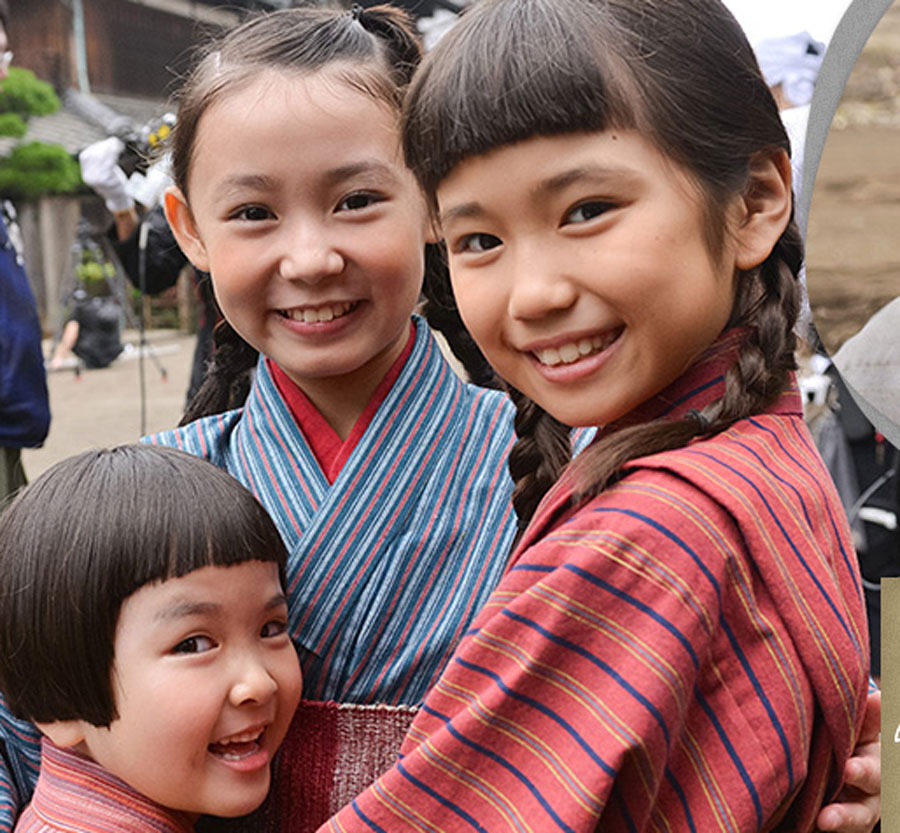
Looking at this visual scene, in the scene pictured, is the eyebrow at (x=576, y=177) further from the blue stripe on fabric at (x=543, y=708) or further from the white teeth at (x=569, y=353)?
the blue stripe on fabric at (x=543, y=708)

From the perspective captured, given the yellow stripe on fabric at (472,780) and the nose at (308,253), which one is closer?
the yellow stripe on fabric at (472,780)

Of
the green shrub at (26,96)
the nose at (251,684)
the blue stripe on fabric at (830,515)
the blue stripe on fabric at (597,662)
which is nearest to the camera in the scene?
the blue stripe on fabric at (597,662)

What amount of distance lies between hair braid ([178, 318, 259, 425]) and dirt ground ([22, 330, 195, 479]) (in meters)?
4.01

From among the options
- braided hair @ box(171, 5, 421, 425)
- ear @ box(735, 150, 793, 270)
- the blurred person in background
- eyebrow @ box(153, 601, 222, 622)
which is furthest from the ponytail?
the blurred person in background

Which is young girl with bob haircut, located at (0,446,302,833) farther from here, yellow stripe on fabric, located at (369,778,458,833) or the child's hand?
the child's hand

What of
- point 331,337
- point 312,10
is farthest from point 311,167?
point 312,10

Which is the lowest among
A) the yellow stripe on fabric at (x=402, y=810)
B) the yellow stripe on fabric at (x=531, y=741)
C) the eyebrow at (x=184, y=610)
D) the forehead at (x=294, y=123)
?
the eyebrow at (x=184, y=610)

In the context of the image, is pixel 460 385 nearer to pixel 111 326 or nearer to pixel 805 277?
pixel 805 277

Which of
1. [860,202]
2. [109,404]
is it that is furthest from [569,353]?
[109,404]

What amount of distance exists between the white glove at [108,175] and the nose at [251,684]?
2661 mm

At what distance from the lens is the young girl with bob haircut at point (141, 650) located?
1022 millimetres

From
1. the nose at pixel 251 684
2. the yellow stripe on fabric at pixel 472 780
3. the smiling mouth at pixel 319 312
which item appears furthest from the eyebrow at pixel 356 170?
the yellow stripe on fabric at pixel 472 780

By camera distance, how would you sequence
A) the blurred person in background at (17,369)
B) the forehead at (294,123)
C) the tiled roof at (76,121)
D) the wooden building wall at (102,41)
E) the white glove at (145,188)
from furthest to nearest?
1. the tiled roof at (76,121)
2. the wooden building wall at (102,41)
3. the white glove at (145,188)
4. the blurred person in background at (17,369)
5. the forehead at (294,123)

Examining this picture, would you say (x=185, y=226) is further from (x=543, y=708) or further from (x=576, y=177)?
(x=543, y=708)
